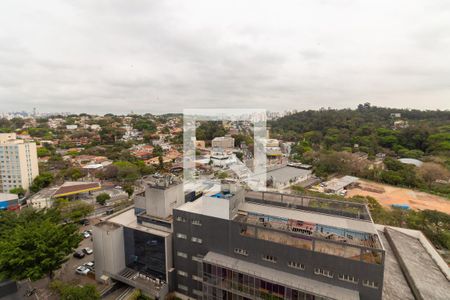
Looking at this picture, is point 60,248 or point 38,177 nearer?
point 60,248

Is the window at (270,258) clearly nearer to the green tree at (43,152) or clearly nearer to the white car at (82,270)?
the white car at (82,270)

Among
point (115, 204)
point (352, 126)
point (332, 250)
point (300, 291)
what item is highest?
point (352, 126)

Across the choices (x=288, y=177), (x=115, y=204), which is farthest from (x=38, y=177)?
(x=288, y=177)

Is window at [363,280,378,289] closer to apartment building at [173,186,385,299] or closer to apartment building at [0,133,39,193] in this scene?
apartment building at [173,186,385,299]

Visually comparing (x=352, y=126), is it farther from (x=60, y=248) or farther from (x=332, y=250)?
(x=60, y=248)

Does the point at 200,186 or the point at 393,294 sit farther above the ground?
the point at 200,186

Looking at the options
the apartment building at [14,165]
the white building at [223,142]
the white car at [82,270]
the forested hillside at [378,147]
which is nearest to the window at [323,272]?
the white car at [82,270]

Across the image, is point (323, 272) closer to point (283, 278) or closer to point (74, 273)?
point (283, 278)
